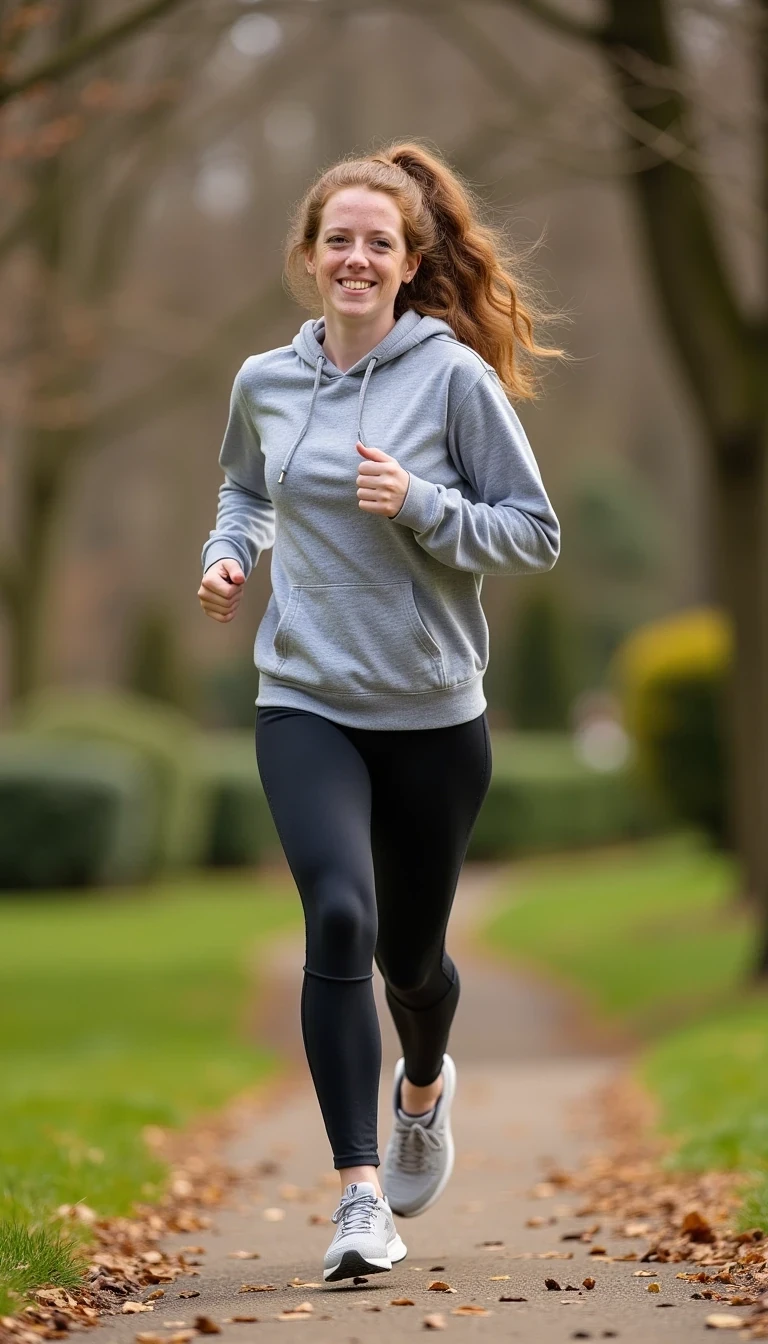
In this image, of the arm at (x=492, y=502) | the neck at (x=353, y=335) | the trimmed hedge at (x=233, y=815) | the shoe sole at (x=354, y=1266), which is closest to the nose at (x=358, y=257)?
the neck at (x=353, y=335)

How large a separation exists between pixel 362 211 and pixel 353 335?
26 centimetres

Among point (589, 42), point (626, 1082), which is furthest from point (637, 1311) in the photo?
point (589, 42)

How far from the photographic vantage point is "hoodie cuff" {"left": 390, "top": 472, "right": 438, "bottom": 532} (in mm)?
3709

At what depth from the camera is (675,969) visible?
45.9 ft

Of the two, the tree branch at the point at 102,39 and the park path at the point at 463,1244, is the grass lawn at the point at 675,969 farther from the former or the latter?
the tree branch at the point at 102,39

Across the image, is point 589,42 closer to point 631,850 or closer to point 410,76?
point 410,76

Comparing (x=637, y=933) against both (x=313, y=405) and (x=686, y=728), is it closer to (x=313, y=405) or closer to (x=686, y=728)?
(x=686, y=728)

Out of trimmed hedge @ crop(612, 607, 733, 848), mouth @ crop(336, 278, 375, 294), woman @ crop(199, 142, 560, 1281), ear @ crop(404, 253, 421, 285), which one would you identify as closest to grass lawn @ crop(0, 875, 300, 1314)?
woman @ crop(199, 142, 560, 1281)

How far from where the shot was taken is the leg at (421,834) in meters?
3.95

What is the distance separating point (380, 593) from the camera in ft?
12.7

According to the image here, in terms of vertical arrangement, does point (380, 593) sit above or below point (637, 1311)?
above

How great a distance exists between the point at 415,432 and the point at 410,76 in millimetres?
20602

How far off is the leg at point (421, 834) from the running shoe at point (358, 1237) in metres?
0.65

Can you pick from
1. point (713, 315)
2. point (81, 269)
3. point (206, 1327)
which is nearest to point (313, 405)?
point (206, 1327)
